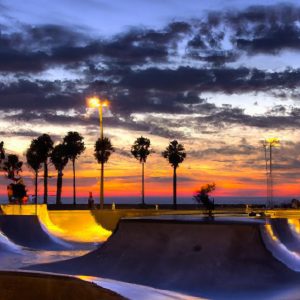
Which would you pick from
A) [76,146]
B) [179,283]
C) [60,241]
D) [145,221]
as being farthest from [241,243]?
[76,146]

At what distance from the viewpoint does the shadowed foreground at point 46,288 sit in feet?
26.9

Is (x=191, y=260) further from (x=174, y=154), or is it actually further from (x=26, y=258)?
(x=174, y=154)

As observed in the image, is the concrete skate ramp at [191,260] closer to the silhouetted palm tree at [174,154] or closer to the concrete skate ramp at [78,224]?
the concrete skate ramp at [78,224]

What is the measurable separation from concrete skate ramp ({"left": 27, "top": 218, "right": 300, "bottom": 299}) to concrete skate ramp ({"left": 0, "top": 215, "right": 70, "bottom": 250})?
9187 mm

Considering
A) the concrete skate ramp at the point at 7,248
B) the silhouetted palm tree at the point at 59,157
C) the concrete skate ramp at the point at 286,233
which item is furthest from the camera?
the silhouetted palm tree at the point at 59,157

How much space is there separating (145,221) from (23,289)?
8375 millimetres

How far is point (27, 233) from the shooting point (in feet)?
90.0

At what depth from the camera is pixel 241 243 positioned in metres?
15.3

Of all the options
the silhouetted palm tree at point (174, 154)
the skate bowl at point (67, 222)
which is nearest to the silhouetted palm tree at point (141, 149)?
the silhouetted palm tree at point (174, 154)

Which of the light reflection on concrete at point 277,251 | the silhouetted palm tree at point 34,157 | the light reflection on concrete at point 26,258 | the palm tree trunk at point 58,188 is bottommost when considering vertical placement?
the light reflection on concrete at point 26,258

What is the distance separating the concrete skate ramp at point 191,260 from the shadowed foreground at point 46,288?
15.8 ft

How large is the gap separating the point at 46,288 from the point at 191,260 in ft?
22.1

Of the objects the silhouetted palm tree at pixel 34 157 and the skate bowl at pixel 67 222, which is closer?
the skate bowl at pixel 67 222

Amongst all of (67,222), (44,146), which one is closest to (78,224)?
(67,222)
